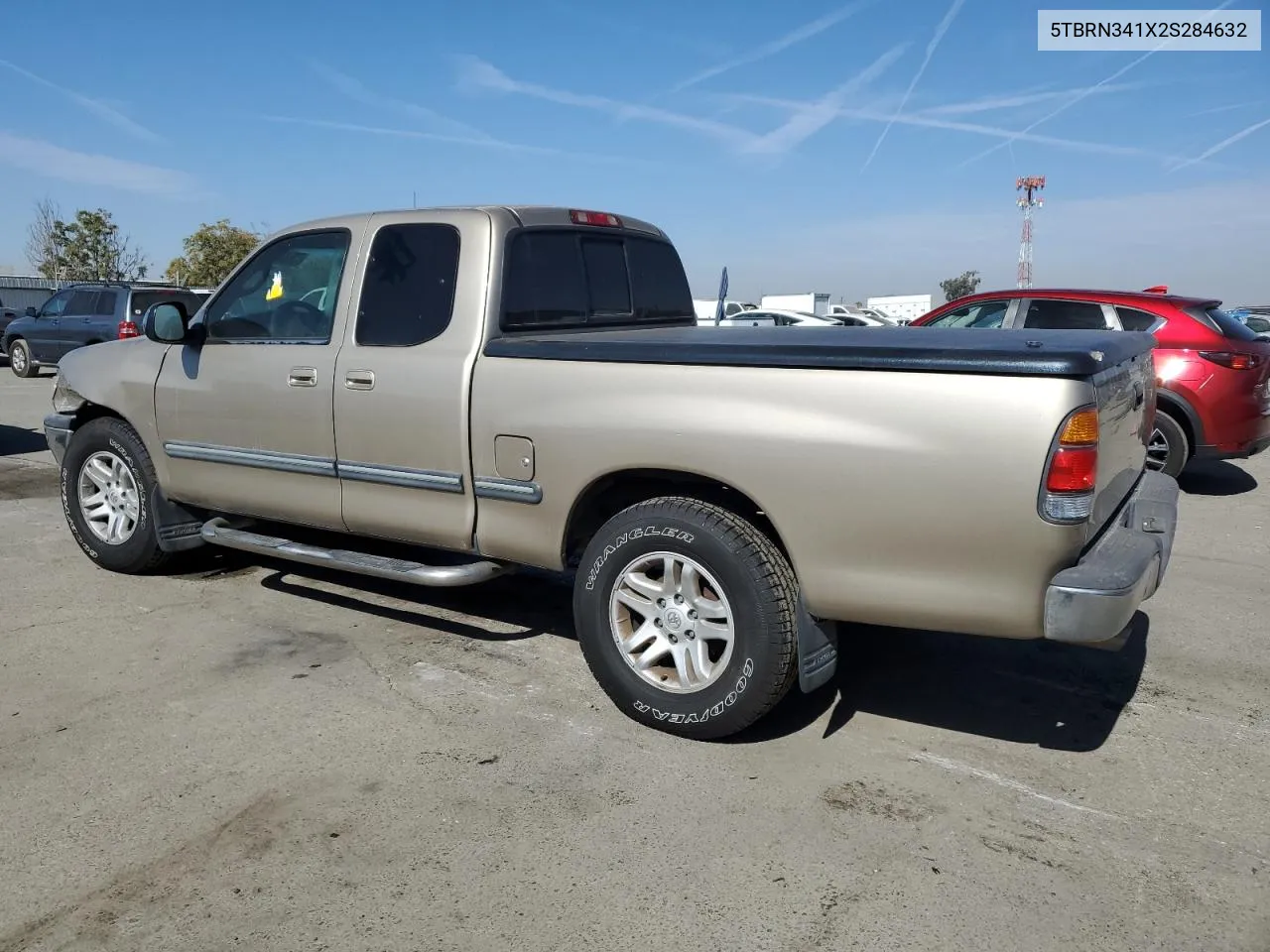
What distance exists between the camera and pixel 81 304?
17859 millimetres

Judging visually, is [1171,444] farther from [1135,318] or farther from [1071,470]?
[1071,470]

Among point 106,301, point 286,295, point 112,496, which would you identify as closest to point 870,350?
point 286,295

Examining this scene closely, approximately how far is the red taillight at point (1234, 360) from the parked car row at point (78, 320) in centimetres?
1352

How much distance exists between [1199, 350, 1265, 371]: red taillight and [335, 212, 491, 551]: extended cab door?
20.5ft

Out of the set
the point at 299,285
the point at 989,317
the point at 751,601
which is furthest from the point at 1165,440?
the point at 299,285

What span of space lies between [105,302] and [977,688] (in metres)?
17.4

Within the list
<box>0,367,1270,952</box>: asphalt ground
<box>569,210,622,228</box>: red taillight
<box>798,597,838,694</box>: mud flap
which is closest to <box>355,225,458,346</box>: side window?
<box>569,210,622,228</box>: red taillight

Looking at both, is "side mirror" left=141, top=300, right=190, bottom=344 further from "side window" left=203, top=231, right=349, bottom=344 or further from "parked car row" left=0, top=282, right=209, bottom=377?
"parked car row" left=0, top=282, right=209, bottom=377

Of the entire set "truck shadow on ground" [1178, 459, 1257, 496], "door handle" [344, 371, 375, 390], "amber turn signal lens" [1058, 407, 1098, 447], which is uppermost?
"door handle" [344, 371, 375, 390]

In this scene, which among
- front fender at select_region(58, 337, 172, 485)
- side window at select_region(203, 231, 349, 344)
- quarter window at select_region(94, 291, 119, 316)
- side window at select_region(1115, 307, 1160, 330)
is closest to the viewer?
side window at select_region(203, 231, 349, 344)

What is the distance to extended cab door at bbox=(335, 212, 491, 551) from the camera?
407cm

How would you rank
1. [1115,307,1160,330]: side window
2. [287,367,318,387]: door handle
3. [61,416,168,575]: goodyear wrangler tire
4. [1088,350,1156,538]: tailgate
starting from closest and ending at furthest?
[1088,350,1156,538]: tailgate → [287,367,318,387]: door handle → [61,416,168,575]: goodyear wrangler tire → [1115,307,1160,330]: side window

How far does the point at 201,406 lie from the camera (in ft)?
16.2

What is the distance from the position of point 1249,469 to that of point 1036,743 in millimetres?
7642
